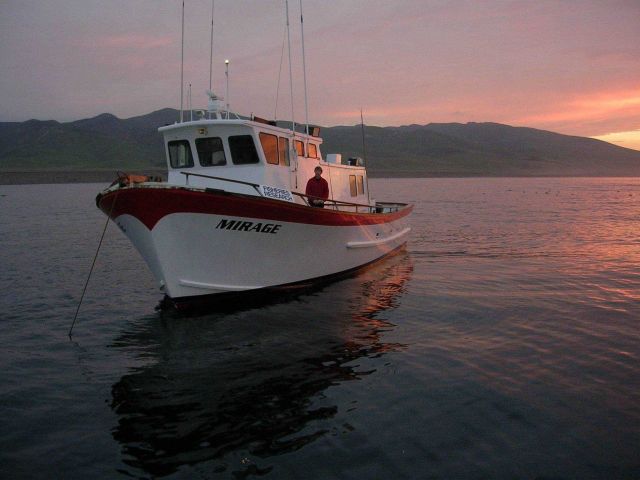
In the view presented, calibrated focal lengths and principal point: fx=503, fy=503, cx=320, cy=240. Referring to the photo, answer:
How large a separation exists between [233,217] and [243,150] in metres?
2.97

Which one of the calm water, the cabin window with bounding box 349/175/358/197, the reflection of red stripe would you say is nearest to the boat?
the reflection of red stripe

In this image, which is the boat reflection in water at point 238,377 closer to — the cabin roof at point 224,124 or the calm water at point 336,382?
the calm water at point 336,382

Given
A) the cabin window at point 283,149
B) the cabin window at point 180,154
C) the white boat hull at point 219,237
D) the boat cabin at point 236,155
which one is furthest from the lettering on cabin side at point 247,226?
the cabin window at point 180,154

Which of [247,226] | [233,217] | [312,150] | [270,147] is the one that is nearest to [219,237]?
[233,217]

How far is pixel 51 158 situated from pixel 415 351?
185269mm

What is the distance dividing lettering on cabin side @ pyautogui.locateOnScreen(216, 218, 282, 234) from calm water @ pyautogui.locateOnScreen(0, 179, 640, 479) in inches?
72.7

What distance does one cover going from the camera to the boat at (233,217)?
9727 millimetres

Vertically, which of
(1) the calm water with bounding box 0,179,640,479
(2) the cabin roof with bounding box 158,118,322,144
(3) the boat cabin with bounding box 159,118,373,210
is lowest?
(1) the calm water with bounding box 0,179,640,479

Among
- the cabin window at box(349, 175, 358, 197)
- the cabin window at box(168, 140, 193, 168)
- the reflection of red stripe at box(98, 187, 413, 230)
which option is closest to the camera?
the reflection of red stripe at box(98, 187, 413, 230)

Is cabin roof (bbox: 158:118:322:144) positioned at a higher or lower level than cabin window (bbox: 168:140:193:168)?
higher

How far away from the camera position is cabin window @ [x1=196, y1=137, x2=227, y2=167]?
1248 centimetres

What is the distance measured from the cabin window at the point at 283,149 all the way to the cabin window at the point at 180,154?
2.28m

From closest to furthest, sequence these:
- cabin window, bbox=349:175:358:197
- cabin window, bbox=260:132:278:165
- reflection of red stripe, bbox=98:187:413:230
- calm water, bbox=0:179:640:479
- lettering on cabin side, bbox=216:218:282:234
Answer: calm water, bbox=0:179:640:479, reflection of red stripe, bbox=98:187:413:230, lettering on cabin side, bbox=216:218:282:234, cabin window, bbox=260:132:278:165, cabin window, bbox=349:175:358:197

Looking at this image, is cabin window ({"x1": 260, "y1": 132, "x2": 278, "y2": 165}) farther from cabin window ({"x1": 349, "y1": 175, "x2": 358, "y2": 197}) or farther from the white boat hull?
cabin window ({"x1": 349, "y1": 175, "x2": 358, "y2": 197})
